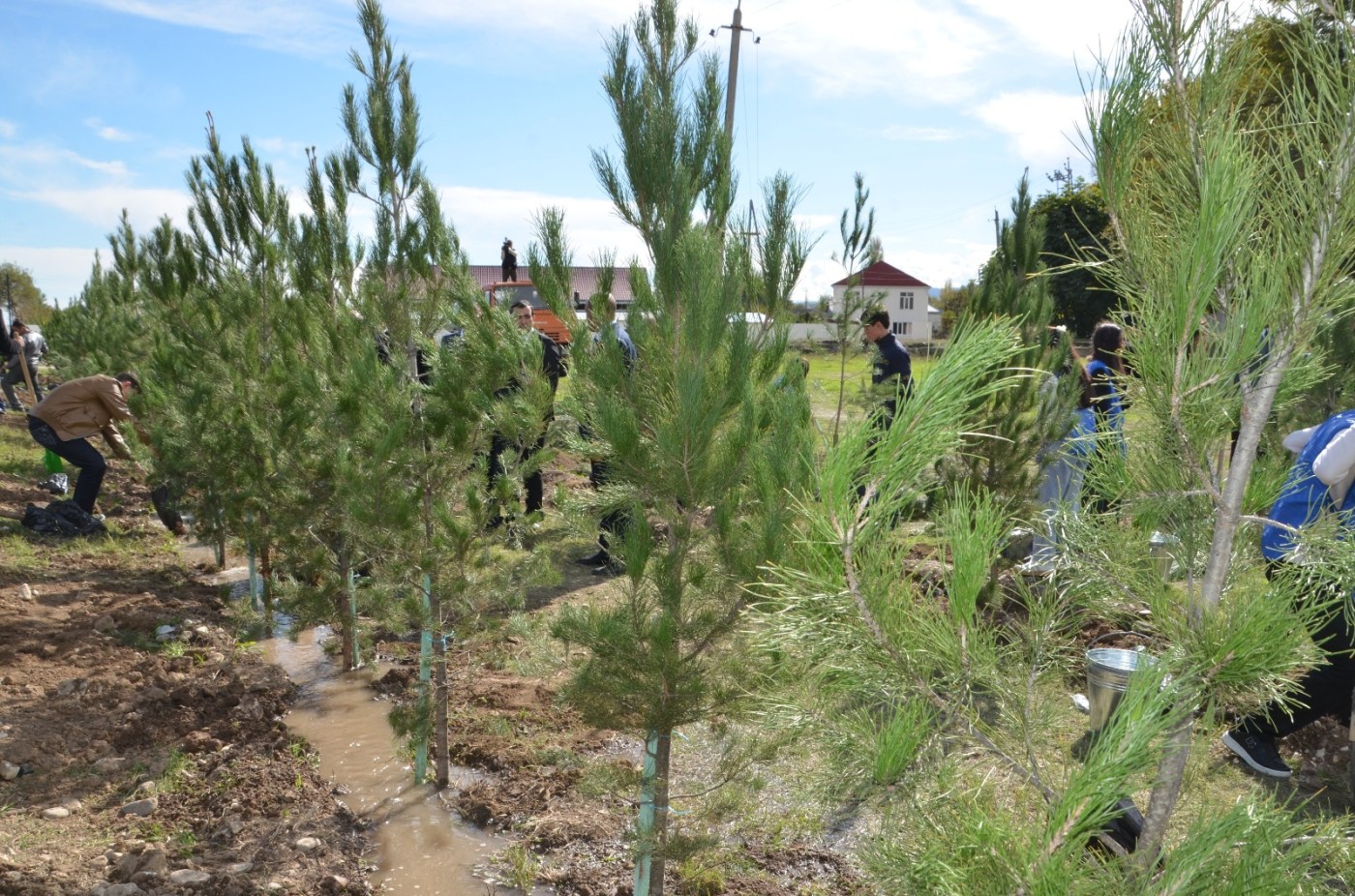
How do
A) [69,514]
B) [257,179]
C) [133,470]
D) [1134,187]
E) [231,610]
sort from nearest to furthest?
1. [1134,187]
2. [231,610]
3. [257,179]
4. [69,514]
5. [133,470]

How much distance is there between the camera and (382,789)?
4477 mm

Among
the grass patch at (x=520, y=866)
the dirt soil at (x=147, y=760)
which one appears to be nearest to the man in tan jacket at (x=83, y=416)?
the dirt soil at (x=147, y=760)

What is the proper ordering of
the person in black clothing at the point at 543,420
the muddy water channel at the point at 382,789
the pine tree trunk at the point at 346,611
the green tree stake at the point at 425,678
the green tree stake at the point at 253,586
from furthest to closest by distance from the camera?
1. the green tree stake at the point at 253,586
2. the pine tree trunk at the point at 346,611
3. the person in black clothing at the point at 543,420
4. the green tree stake at the point at 425,678
5. the muddy water channel at the point at 382,789

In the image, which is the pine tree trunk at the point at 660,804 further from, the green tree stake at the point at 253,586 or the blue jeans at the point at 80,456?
the blue jeans at the point at 80,456

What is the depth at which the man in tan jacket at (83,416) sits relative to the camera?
827 centimetres

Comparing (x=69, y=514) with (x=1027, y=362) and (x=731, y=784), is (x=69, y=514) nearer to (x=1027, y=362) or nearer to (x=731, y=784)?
(x=731, y=784)

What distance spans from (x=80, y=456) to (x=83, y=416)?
0.40 meters

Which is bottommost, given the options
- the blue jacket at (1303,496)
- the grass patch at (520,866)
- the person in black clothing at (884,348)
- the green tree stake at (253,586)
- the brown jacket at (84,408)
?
the grass patch at (520,866)

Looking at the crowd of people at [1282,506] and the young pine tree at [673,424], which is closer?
the crowd of people at [1282,506]

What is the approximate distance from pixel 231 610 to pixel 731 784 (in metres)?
3.80

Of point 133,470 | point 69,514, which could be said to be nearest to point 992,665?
point 69,514

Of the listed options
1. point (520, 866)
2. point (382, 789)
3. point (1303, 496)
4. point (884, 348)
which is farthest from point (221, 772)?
point (884, 348)

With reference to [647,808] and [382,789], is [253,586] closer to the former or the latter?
[382,789]

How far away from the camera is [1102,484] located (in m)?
1.52
